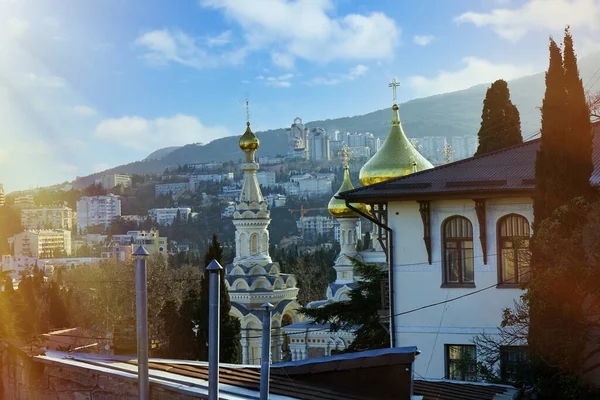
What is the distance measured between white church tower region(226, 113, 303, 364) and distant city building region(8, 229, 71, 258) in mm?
79606

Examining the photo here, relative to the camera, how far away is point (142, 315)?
24.6ft

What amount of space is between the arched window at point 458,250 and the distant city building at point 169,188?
156 m

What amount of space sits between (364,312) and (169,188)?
155544 mm

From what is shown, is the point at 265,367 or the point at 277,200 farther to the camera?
the point at 277,200

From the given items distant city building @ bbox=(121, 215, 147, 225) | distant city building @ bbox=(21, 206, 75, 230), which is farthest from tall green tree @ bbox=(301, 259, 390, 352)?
distant city building @ bbox=(21, 206, 75, 230)

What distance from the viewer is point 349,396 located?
946cm

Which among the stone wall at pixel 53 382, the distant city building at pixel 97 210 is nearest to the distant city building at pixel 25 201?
the distant city building at pixel 97 210

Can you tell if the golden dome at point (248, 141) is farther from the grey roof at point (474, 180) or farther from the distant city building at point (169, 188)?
the distant city building at point (169, 188)

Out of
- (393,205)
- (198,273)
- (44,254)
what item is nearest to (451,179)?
(393,205)

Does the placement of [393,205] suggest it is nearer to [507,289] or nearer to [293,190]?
[507,289]

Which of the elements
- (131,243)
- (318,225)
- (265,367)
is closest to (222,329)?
(265,367)

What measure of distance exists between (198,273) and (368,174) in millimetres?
31841

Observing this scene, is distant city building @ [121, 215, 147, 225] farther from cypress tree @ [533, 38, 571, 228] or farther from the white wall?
cypress tree @ [533, 38, 571, 228]

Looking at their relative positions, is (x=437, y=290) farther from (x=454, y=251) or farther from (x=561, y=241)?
(x=561, y=241)
